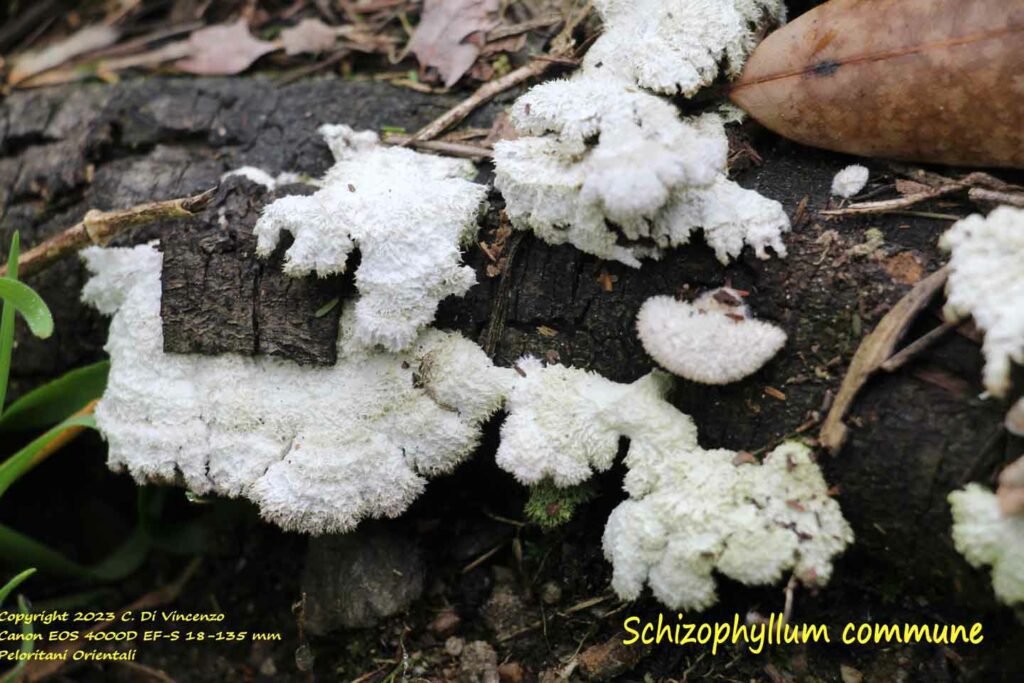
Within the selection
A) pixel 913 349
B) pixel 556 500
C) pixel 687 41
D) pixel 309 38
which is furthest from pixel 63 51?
pixel 913 349

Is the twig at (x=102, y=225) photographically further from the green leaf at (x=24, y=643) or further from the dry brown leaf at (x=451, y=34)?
the green leaf at (x=24, y=643)

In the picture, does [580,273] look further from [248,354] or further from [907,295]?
[248,354]

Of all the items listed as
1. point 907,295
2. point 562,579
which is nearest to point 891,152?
point 907,295

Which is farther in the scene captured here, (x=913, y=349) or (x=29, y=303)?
(x=29, y=303)

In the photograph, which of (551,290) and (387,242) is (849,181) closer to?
(551,290)

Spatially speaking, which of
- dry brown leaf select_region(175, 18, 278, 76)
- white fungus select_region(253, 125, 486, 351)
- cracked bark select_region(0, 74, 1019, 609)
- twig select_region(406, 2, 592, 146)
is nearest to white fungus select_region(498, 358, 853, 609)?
cracked bark select_region(0, 74, 1019, 609)

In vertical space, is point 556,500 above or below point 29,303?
below
